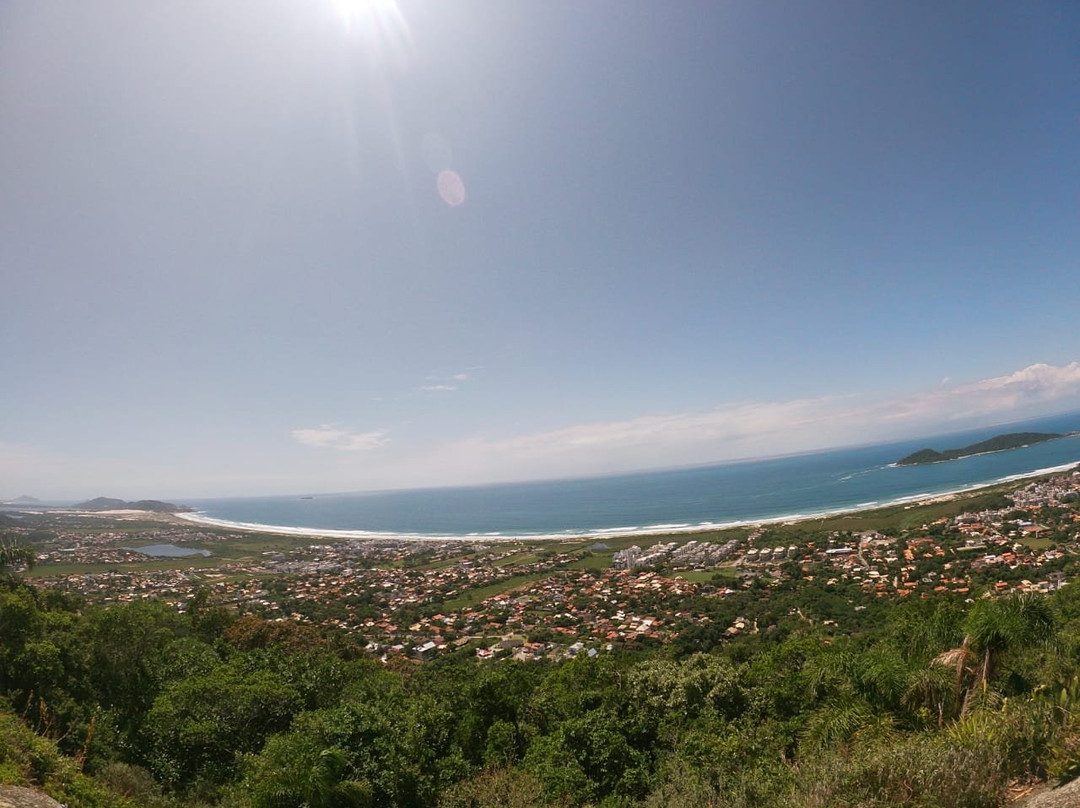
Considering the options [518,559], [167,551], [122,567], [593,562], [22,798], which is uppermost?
[22,798]

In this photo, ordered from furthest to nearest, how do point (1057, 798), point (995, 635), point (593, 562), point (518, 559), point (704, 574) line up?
1. point (518, 559)
2. point (593, 562)
3. point (704, 574)
4. point (995, 635)
5. point (1057, 798)

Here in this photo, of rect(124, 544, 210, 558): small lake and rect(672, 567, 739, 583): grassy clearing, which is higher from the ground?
rect(124, 544, 210, 558): small lake

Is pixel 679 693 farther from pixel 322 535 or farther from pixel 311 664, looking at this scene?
pixel 322 535

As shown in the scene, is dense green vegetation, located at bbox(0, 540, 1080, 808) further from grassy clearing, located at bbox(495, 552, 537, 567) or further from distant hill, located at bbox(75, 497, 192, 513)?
distant hill, located at bbox(75, 497, 192, 513)

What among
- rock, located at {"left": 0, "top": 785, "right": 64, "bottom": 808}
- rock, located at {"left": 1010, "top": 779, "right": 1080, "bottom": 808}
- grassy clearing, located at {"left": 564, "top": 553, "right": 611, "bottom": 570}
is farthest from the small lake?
rock, located at {"left": 1010, "top": 779, "right": 1080, "bottom": 808}

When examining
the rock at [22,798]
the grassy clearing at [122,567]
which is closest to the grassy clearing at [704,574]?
the rock at [22,798]

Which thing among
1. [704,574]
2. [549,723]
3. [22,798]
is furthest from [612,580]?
[22,798]

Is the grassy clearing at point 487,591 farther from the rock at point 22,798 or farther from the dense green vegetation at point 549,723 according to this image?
the rock at point 22,798

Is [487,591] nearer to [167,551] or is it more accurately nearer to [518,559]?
[518,559]
